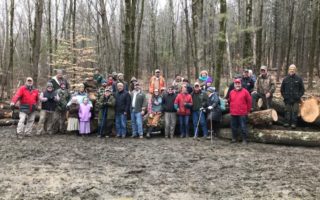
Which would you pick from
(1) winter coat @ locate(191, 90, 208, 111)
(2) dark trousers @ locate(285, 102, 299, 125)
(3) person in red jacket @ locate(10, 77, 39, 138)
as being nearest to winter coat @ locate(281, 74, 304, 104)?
(2) dark trousers @ locate(285, 102, 299, 125)

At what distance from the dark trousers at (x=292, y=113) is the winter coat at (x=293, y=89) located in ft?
0.48

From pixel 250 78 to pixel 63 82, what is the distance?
22.1ft

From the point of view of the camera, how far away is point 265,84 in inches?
495

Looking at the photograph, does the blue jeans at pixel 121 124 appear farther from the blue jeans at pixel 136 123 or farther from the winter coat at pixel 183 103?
the winter coat at pixel 183 103

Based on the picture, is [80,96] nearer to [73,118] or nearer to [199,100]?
[73,118]

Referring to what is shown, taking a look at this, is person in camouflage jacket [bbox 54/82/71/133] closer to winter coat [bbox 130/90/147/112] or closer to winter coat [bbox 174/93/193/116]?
winter coat [bbox 130/90/147/112]

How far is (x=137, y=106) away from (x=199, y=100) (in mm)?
2181

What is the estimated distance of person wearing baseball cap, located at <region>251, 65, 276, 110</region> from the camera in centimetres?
1241

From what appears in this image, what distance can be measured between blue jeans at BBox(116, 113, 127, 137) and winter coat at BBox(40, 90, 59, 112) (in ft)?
7.59

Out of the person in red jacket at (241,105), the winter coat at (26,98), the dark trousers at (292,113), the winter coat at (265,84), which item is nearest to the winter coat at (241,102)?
the person in red jacket at (241,105)

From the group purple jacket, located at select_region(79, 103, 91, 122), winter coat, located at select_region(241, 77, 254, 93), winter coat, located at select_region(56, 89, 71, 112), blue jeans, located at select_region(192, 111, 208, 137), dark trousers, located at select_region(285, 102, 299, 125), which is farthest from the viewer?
winter coat, located at select_region(56, 89, 71, 112)

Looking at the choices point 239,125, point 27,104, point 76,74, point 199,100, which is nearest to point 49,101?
point 27,104

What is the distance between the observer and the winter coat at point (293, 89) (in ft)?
39.2

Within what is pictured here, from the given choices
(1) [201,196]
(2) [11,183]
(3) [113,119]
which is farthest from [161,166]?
(3) [113,119]
